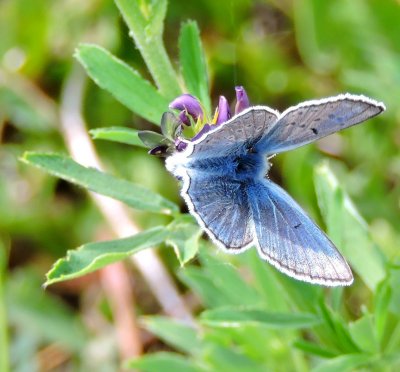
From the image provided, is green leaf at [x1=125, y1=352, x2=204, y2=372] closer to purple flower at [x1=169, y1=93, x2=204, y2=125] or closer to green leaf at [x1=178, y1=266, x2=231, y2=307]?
green leaf at [x1=178, y1=266, x2=231, y2=307]

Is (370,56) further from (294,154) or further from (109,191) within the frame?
(109,191)

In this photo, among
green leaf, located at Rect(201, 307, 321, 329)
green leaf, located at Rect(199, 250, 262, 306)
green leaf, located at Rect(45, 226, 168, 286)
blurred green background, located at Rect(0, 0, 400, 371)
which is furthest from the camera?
blurred green background, located at Rect(0, 0, 400, 371)

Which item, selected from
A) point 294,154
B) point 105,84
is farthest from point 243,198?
point 294,154

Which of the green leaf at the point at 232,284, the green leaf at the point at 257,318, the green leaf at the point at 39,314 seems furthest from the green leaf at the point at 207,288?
the green leaf at the point at 39,314

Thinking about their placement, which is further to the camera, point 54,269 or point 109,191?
point 109,191

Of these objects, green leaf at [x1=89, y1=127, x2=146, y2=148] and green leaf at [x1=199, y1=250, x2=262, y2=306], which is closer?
green leaf at [x1=89, y1=127, x2=146, y2=148]

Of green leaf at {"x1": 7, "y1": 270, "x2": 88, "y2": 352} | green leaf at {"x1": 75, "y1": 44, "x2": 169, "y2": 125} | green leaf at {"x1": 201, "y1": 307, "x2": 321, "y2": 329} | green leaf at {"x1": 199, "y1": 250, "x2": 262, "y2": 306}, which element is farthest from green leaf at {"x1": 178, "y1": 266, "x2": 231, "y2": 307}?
green leaf at {"x1": 7, "y1": 270, "x2": 88, "y2": 352}
